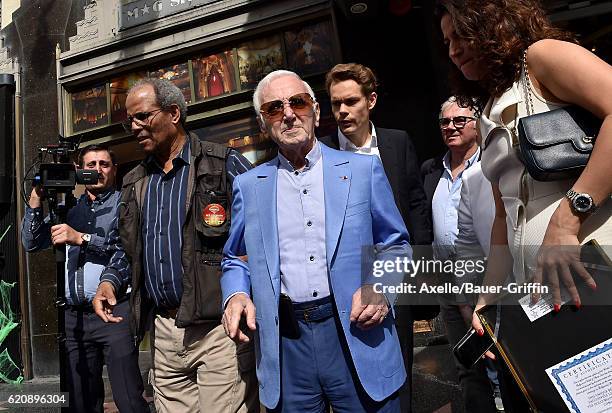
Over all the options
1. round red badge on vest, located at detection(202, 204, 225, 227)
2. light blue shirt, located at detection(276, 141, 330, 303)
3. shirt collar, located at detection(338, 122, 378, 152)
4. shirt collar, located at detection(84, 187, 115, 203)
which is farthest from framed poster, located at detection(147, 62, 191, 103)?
light blue shirt, located at detection(276, 141, 330, 303)

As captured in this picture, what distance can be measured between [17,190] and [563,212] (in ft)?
30.8

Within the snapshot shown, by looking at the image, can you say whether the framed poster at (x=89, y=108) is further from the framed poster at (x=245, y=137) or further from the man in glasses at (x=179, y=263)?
the man in glasses at (x=179, y=263)

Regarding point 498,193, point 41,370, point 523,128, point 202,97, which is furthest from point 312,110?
point 41,370

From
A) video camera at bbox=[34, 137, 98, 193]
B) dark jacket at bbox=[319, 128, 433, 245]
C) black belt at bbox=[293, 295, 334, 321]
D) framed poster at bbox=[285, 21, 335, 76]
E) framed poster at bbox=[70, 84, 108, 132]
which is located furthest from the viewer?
framed poster at bbox=[70, 84, 108, 132]

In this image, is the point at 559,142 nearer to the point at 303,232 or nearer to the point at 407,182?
the point at 303,232

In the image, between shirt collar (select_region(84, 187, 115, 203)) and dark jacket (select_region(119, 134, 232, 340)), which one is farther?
shirt collar (select_region(84, 187, 115, 203))

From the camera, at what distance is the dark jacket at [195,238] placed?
2748 millimetres

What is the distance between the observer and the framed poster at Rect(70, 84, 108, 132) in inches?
341

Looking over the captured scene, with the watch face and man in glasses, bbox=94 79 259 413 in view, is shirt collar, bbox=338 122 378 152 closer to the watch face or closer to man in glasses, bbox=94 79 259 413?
man in glasses, bbox=94 79 259 413

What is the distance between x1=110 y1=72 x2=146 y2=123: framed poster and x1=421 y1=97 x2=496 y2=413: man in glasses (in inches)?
237

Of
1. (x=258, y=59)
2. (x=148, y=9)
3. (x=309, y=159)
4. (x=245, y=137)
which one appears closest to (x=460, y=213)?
(x=309, y=159)

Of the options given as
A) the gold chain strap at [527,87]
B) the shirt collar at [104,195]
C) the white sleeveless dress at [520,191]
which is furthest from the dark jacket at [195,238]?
the gold chain strap at [527,87]

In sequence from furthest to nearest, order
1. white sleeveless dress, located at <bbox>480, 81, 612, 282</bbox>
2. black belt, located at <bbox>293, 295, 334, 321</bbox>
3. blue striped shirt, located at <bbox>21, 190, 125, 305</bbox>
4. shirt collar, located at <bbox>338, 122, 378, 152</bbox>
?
blue striped shirt, located at <bbox>21, 190, 125, 305</bbox>, shirt collar, located at <bbox>338, 122, 378, 152</bbox>, black belt, located at <bbox>293, 295, 334, 321</bbox>, white sleeveless dress, located at <bbox>480, 81, 612, 282</bbox>

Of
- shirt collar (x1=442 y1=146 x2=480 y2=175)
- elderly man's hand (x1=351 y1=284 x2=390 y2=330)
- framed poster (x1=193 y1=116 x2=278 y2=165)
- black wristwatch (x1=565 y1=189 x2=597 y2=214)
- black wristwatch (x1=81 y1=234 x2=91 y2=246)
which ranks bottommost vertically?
elderly man's hand (x1=351 y1=284 x2=390 y2=330)
